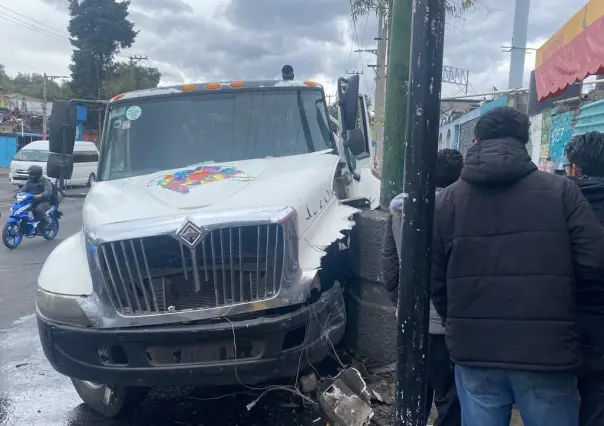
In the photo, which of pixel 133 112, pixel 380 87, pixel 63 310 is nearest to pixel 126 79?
pixel 380 87

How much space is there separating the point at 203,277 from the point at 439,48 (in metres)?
1.93

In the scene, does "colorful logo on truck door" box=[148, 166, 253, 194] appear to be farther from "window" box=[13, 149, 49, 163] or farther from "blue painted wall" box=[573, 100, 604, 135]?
"window" box=[13, 149, 49, 163]

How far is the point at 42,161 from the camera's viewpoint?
72.1ft

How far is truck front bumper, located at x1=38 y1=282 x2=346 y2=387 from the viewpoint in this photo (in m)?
3.30

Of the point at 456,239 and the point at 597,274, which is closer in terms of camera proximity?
the point at 597,274

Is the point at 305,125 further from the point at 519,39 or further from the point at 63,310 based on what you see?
the point at 519,39

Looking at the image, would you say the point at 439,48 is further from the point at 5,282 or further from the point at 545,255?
the point at 5,282

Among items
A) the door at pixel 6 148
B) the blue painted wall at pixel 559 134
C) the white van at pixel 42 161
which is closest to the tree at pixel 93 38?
the door at pixel 6 148

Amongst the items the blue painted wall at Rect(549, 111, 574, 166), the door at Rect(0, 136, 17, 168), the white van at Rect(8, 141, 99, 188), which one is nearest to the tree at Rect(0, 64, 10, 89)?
the door at Rect(0, 136, 17, 168)

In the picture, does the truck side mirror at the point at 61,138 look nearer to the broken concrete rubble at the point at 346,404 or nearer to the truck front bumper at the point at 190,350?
the truck front bumper at the point at 190,350

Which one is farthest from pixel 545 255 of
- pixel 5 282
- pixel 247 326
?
pixel 5 282

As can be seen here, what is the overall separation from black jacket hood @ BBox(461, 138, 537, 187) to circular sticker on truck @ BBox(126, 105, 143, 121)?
349 cm

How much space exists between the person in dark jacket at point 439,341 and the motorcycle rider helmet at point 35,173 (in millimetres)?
9988

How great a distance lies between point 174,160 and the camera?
15.4 ft
